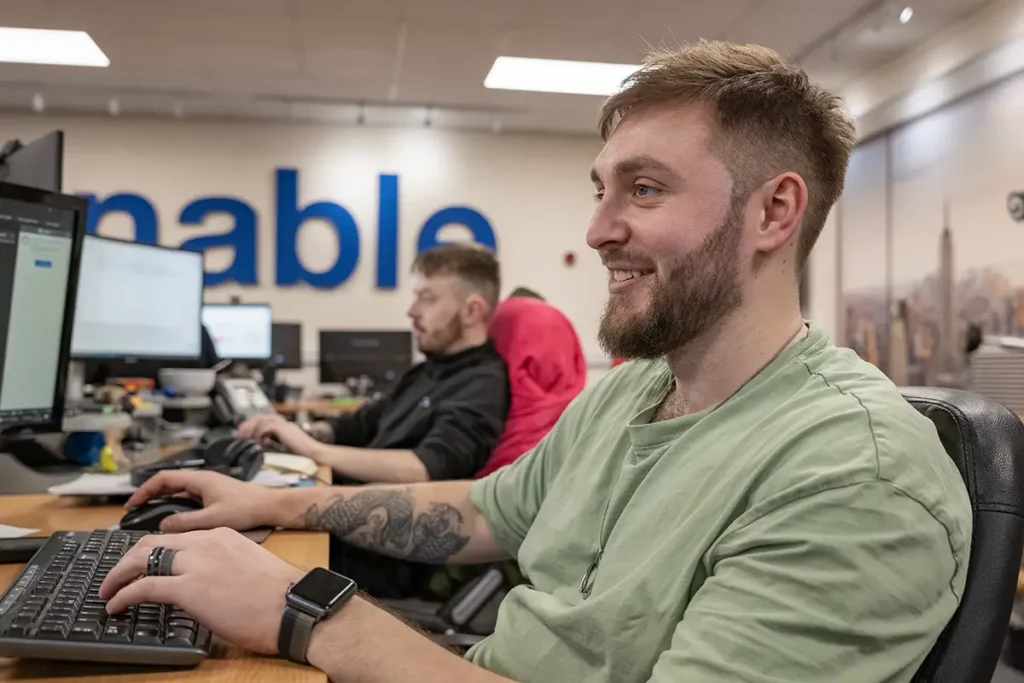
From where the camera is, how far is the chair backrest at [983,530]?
2.33ft

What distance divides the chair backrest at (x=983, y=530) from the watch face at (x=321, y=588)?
0.54 m

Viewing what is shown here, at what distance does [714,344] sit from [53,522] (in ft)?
3.34

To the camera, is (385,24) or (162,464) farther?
(385,24)

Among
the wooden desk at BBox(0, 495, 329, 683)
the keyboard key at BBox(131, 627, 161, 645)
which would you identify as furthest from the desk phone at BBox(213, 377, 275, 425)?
the keyboard key at BBox(131, 627, 161, 645)

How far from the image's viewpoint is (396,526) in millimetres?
1303

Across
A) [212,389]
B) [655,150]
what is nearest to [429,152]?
[212,389]

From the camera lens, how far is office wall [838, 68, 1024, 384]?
4.08 metres

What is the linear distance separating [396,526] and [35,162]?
133cm

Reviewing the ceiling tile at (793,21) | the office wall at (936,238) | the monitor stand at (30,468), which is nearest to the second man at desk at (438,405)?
the monitor stand at (30,468)

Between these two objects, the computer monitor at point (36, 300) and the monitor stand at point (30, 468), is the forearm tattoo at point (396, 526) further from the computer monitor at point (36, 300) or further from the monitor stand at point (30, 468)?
the monitor stand at point (30, 468)

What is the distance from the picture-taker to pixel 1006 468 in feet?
2.51

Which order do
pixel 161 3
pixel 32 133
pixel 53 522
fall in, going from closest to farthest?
pixel 53 522
pixel 161 3
pixel 32 133

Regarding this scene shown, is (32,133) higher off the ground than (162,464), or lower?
higher

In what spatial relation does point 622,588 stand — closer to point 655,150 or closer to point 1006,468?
point 1006,468
